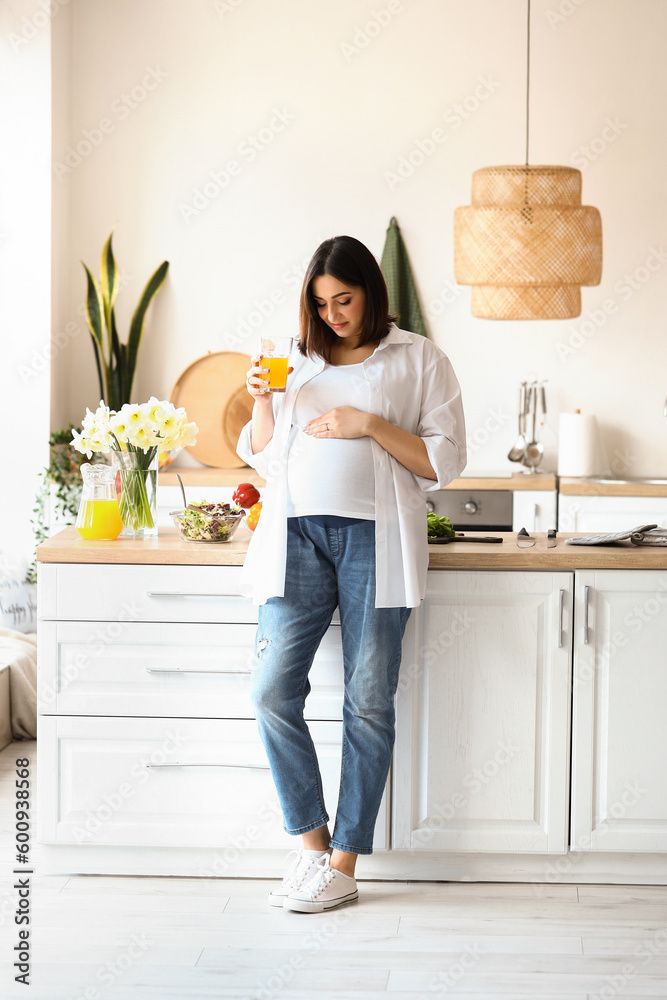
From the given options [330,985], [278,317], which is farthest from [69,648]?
[278,317]

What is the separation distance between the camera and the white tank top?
2229 mm

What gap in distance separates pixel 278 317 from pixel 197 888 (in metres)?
2.63

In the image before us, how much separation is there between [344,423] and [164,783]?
3.21ft

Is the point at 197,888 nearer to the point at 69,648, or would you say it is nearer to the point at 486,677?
the point at 69,648

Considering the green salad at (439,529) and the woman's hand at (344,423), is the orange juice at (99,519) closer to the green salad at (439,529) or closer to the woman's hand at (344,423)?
the woman's hand at (344,423)

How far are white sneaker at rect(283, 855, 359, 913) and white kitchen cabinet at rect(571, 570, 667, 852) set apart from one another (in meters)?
0.57

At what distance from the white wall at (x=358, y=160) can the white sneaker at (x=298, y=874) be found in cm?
242

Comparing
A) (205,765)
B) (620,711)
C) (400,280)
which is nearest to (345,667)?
(205,765)

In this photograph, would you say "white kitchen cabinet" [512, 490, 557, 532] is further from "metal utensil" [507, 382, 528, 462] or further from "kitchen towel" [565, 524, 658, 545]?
"kitchen towel" [565, 524, 658, 545]

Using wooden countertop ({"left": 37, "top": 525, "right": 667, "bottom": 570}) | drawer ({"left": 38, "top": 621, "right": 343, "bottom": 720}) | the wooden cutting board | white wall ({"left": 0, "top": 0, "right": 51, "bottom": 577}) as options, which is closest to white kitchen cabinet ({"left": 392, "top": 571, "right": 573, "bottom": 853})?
wooden countertop ({"left": 37, "top": 525, "right": 667, "bottom": 570})

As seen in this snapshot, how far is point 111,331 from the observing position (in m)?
4.29

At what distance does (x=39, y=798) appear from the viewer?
2.43 meters

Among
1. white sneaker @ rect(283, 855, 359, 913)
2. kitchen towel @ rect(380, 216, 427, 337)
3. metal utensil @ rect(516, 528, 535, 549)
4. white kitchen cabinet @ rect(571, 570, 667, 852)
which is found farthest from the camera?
kitchen towel @ rect(380, 216, 427, 337)

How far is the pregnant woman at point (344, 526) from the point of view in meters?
2.23
